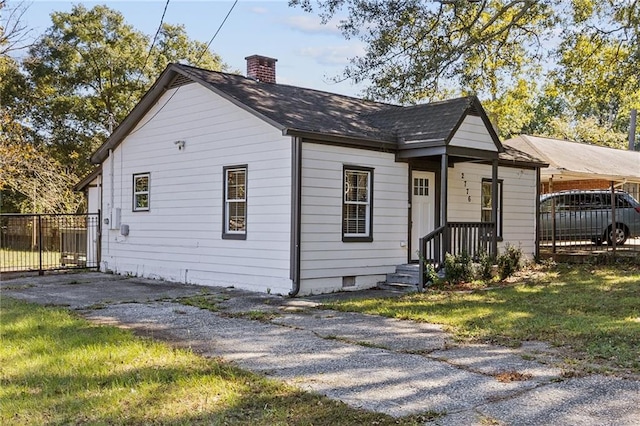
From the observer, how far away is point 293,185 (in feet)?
36.4

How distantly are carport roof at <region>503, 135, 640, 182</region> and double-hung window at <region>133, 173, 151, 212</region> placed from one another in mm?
11106

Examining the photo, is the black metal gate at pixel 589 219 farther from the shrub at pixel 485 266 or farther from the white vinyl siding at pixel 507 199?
the shrub at pixel 485 266

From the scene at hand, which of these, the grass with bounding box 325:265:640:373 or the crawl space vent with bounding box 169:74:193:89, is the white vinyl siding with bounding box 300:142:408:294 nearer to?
the grass with bounding box 325:265:640:373

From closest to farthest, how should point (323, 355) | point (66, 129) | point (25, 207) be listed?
point (323, 355) < point (25, 207) < point (66, 129)

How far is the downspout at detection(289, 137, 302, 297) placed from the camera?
11.0 metres

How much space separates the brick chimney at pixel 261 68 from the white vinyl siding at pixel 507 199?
16.9ft

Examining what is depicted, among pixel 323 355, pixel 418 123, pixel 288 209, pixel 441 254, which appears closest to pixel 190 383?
pixel 323 355

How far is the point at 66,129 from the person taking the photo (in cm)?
3036

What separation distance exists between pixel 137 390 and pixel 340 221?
7345mm

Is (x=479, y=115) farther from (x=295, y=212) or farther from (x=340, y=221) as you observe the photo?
(x=295, y=212)

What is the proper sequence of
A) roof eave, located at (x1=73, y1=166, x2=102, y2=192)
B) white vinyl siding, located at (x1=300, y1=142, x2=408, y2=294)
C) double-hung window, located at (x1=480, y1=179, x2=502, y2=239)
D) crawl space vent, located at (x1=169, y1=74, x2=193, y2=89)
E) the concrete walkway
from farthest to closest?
roof eave, located at (x1=73, y1=166, x2=102, y2=192), double-hung window, located at (x1=480, y1=179, x2=502, y2=239), crawl space vent, located at (x1=169, y1=74, x2=193, y2=89), white vinyl siding, located at (x1=300, y1=142, x2=408, y2=294), the concrete walkway

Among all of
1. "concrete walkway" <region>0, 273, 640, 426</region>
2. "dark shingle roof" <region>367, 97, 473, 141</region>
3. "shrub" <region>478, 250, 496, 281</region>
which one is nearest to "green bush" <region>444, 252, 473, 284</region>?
"shrub" <region>478, 250, 496, 281</region>

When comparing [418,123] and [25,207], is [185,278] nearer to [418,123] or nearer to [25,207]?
[418,123]

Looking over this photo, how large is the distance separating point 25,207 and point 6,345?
78.9ft
